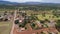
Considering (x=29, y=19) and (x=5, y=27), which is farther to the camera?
(x=29, y=19)

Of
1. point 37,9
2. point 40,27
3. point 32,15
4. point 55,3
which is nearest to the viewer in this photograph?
point 40,27

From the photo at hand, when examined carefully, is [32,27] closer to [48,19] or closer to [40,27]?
[40,27]

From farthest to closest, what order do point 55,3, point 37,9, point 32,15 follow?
point 37,9 → point 32,15 → point 55,3

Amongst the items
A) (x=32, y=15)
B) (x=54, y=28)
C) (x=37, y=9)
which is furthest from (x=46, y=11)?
(x=54, y=28)

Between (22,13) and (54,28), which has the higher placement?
(22,13)

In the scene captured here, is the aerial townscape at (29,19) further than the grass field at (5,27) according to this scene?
Yes

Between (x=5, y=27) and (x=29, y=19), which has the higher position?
(x=29, y=19)

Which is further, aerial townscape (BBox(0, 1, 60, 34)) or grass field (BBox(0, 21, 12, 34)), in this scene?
aerial townscape (BBox(0, 1, 60, 34))

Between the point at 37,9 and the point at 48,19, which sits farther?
the point at 37,9
